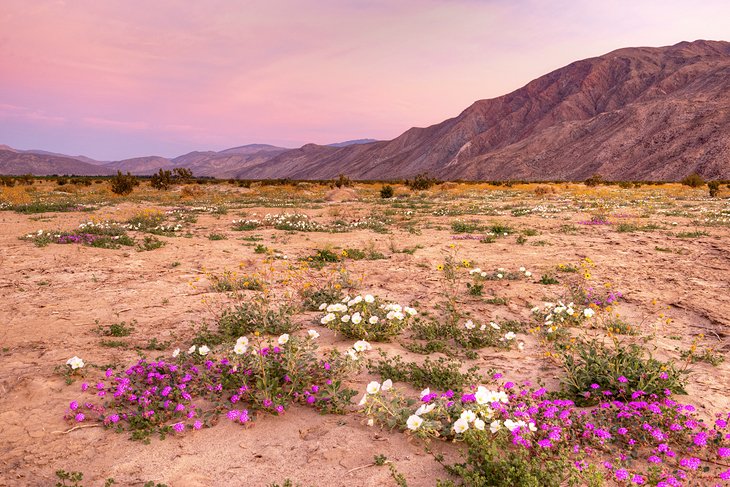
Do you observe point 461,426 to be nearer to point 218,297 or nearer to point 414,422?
point 414,422

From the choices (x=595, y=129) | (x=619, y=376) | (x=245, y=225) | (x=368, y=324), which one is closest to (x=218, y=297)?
(x=368, y=324)

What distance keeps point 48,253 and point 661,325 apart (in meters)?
11.9

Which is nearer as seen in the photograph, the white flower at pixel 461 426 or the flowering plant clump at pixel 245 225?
the white flower at pixel 461 426

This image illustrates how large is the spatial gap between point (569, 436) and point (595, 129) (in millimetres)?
127599

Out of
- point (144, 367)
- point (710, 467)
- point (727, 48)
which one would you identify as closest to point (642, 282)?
point (710, 467)

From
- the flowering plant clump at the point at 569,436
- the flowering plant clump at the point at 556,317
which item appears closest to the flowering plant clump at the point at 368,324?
the flowering plant clump at the point at 569,436

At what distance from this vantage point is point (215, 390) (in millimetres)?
4168

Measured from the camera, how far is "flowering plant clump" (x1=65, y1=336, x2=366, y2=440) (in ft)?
12.3

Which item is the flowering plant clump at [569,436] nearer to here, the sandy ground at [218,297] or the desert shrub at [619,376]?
the desert shrub at [619,376]

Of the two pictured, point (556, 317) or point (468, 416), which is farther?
point (556, 317)

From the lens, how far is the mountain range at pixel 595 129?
86562mm

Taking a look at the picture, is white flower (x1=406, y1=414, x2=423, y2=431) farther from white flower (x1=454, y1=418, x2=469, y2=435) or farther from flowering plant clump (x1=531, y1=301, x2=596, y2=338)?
flowering plant clump (x1=531, y1=301, x2=596, y2=338)

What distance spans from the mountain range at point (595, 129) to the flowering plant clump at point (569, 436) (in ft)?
303

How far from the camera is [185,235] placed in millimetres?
12680
